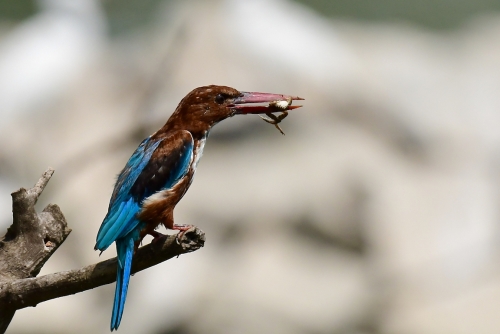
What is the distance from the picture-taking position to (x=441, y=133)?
5.32 m

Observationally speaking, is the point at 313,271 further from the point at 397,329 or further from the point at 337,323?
the point at 397,329

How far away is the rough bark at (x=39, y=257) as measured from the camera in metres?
1.84

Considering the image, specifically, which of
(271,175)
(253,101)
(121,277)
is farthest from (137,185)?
(271,175)

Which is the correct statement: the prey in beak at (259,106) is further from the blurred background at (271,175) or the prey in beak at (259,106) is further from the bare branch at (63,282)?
the blurred background at (271,175)

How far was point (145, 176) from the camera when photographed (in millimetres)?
2277

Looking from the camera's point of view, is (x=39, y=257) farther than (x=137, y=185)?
No

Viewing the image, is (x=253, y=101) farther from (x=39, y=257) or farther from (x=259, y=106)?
(x=39, y=257)

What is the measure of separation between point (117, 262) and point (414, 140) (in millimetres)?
3649

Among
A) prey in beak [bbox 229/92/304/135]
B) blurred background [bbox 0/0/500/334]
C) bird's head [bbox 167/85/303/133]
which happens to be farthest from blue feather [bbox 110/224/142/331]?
blurred background [bbox 0/0/500/334]

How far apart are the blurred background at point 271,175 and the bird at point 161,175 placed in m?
2.28

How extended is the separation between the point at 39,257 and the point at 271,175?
296cm

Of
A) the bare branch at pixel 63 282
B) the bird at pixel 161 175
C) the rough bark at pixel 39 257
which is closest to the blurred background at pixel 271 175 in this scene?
the bird at pixel 161 175

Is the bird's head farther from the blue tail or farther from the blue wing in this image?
the blue tail

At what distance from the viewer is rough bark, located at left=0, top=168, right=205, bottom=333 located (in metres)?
1.84
